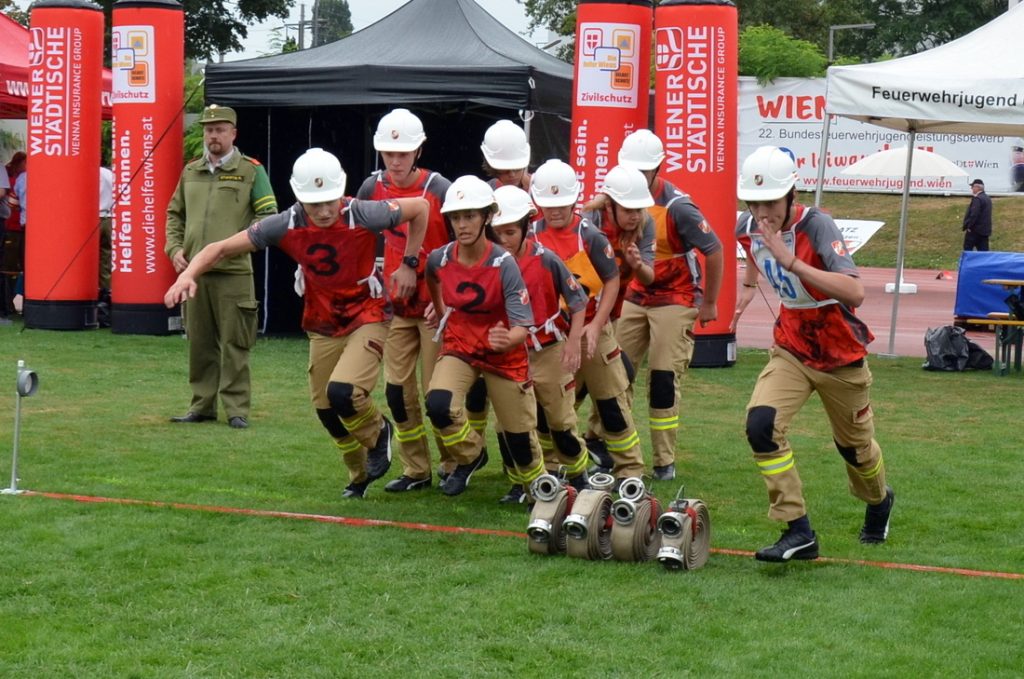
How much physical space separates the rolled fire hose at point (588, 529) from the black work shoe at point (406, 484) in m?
1.96

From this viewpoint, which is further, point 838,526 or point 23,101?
point 23,101

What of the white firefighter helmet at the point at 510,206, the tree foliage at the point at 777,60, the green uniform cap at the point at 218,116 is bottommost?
the white firefighter helmet at the point at 510,206

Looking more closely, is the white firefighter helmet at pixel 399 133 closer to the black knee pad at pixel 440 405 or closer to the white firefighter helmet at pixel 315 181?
the white firefighter helmet at pixel 315 181

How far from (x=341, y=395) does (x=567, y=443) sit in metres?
1.26

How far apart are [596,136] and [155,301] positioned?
5273mm

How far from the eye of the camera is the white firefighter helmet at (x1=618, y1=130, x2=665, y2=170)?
8.74 m

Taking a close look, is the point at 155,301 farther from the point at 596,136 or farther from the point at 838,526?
the point at 838,526

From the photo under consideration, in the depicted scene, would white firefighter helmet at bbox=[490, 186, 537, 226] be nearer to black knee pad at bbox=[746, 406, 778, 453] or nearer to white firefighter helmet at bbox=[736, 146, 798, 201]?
white firefighter helmet at bbox=[736, 146, 798, 201]

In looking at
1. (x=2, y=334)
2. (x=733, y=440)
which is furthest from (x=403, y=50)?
(x=733, y=440)

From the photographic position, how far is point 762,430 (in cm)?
673

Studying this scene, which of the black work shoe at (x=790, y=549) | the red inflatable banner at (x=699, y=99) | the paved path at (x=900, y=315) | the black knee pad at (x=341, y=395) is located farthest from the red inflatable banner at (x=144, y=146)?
the black work shoe at (x=790, y=549)

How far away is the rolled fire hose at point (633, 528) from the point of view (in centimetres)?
686

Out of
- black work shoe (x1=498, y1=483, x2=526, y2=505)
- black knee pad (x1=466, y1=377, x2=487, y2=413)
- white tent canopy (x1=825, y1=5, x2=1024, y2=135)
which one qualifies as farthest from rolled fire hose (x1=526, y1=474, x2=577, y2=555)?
white tent canopy (x1=825, y1=5, x2=1024, y2=135)

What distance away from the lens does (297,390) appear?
1289 centimetres
